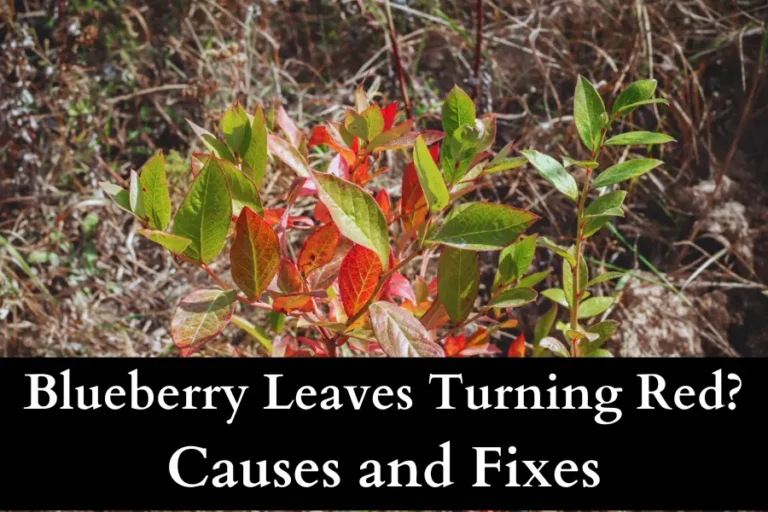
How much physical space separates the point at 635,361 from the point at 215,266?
4.09ft

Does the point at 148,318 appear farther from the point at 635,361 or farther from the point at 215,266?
the point at 635,361

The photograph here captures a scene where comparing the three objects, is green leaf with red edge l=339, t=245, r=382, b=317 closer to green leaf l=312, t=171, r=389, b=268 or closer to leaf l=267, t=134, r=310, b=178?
green leaf l=312, t=171, r=389, b=268

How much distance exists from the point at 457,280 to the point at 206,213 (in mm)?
268

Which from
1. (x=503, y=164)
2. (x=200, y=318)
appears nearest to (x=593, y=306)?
(x=503, y=164)

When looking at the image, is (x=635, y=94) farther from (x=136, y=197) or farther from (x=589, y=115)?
(x=136, y=197)

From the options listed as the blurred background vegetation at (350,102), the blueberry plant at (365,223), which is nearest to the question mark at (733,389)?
the blueberry plant at (365,223)

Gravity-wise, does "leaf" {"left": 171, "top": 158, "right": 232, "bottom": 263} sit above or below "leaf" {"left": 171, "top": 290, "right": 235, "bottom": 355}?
above

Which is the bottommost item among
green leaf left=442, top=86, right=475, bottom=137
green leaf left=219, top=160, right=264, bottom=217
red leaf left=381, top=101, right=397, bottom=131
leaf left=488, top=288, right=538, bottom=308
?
leaf left=488, top=288, right=538, bottom=308

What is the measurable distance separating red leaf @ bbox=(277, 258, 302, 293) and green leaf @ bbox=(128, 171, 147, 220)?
0.46 ft

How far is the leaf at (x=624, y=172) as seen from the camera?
2.43ft

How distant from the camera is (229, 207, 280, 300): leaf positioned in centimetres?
70

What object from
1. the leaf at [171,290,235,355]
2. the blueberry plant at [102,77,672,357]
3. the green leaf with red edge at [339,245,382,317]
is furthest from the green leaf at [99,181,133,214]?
the green leaf with red edge at [339,245,382,317]

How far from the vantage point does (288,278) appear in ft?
2.53

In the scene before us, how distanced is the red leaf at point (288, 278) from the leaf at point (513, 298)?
192mm
